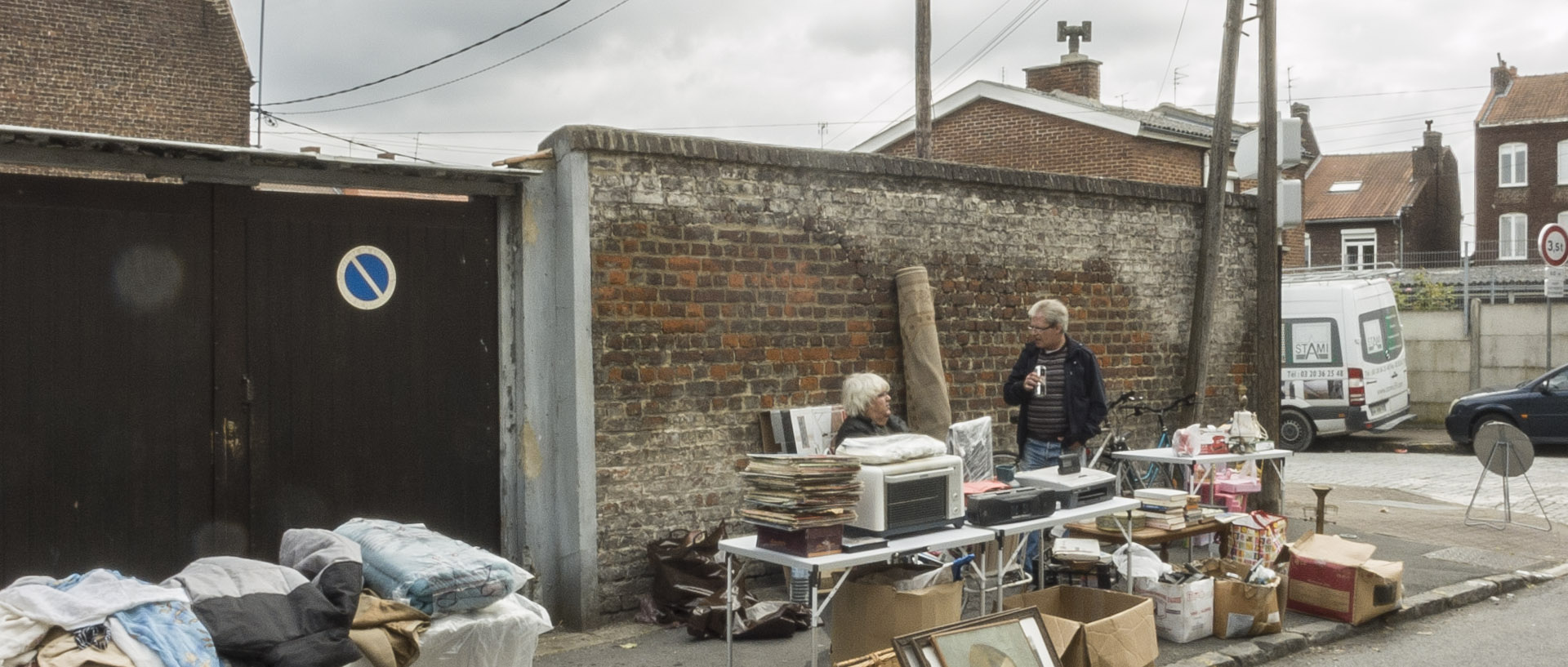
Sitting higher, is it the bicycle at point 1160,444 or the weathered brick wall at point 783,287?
the weathered brick wall at point 783,287

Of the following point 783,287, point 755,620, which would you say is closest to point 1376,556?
point 783,287

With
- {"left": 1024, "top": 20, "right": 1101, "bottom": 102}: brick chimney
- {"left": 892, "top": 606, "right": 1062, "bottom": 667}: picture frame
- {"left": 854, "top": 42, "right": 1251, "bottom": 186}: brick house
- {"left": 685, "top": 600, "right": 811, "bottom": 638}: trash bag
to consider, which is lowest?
{"left": 685, "top": 600, "right": 811, "bottom": 638}: trash bag

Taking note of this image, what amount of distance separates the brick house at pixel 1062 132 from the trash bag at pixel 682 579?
16.8 meters

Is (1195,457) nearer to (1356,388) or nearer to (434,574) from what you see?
(434,574)

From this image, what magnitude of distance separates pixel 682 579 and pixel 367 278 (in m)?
2.44

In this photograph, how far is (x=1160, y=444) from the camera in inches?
389

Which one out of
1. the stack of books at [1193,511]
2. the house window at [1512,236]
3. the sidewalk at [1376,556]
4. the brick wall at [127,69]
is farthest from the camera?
the house window at [1512,236]

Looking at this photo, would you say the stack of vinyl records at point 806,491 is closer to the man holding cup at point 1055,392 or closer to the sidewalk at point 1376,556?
the sidewalk at point 1376,556

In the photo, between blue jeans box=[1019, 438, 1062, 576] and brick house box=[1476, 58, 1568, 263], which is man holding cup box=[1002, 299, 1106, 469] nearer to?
blue jeans box=[1019, 438, 1062, 576]

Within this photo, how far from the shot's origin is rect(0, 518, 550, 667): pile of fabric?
3.89 metres

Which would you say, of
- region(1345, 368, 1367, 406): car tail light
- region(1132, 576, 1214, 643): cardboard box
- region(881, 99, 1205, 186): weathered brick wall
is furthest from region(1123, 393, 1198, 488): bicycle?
region(881, 99, 1205, 186): weathered brick wall

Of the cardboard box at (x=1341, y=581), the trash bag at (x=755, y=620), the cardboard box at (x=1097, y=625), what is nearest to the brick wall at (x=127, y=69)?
the trash bag at (x=755, y=620)

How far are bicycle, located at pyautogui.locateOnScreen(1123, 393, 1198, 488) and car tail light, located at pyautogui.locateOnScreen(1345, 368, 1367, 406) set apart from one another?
8.03 m

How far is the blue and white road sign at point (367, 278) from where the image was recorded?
6.41 m
